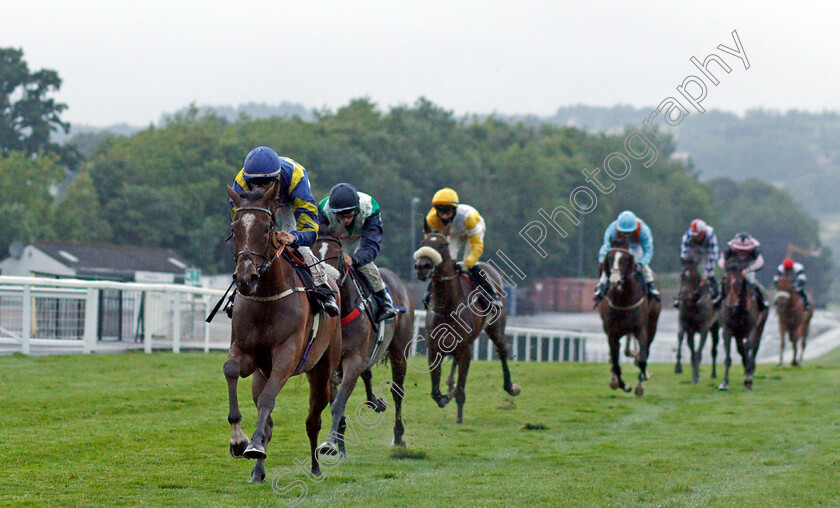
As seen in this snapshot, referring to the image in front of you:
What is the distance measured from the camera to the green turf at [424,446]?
757 cm

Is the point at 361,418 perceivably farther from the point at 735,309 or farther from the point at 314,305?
the point at 735,309

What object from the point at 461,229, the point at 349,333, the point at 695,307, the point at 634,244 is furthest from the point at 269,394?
the point at 695,307

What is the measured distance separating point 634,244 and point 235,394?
866 cm

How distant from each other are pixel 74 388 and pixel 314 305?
548cm

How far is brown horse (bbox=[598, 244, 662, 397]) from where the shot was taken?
13.8m

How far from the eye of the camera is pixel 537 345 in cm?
3231

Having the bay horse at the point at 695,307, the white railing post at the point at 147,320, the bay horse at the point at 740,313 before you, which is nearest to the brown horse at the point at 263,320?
the white railing post at the point at 147,320

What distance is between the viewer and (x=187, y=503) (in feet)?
22.8

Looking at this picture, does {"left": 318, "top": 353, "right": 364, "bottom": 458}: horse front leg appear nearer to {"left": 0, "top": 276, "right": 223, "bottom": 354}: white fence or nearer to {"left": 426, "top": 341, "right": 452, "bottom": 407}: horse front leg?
{"left": 426, "top": 341, "right": 452, "bottom": 407}: horse front leg

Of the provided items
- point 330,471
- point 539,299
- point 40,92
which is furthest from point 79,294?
point 539,299

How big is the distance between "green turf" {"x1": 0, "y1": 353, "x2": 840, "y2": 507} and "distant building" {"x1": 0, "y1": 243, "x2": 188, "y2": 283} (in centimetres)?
3158

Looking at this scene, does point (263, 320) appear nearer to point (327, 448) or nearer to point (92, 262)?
point (327, 448)

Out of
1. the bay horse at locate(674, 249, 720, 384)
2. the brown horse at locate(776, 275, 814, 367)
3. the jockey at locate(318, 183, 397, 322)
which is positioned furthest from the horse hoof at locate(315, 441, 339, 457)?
the brown horse at locate(776, 275, 814, 367)

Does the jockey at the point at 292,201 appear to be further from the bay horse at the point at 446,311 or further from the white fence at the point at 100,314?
the white fence at the point at 100,314
